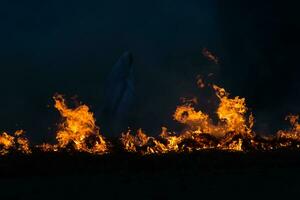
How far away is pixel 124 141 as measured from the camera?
23.7m

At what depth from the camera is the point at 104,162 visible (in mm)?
21438

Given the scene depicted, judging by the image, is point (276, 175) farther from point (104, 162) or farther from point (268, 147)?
point (104, 162)

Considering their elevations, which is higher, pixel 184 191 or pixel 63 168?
pixel 63 168

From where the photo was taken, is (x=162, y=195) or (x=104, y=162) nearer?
(x=162, y=195)

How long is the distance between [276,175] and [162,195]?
6541 millimetres

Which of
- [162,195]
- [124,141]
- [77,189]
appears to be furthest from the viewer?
[124,141]

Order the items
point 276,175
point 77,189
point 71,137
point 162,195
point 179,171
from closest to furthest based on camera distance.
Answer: point 162,195 → point 77,189 → point 276,175 → point 179,171 → point 71,137

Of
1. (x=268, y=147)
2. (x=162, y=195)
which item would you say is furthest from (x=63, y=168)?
(x=268, y=147)

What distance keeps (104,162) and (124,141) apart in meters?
2.56

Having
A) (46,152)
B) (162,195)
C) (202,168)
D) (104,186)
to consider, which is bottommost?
(162,195)

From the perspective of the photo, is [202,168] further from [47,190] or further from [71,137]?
[71,137]

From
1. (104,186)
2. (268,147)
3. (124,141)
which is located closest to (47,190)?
(104,186)

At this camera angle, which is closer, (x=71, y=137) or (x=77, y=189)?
(x=77, y=189)

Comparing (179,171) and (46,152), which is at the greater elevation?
(46,152)
